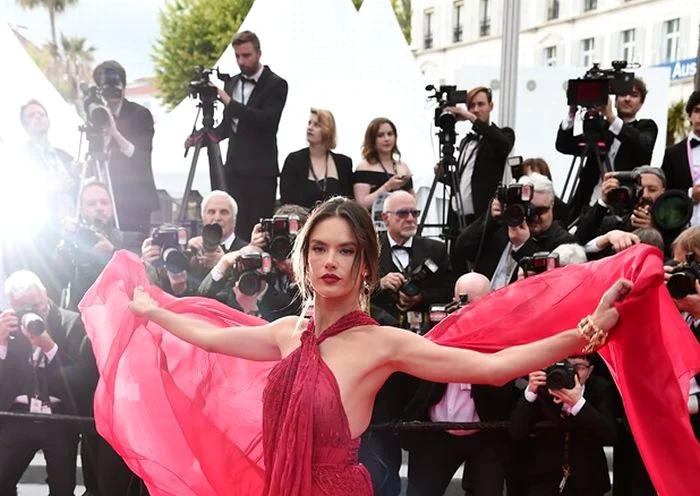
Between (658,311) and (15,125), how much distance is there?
9128 millimetres

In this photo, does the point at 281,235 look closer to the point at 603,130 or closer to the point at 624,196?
the point at 624,196

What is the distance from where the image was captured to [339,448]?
3.33 m

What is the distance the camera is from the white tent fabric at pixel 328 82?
11.7 metres

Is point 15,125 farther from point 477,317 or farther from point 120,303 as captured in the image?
point 477,317

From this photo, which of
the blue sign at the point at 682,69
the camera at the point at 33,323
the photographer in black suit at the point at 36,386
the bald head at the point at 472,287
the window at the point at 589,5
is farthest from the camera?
the window at the point at 589,5

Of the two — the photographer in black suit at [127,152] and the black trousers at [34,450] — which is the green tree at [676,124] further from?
the black trousers at [34,450]

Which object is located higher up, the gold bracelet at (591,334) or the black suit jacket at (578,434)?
the gold bracelet at (591,334)

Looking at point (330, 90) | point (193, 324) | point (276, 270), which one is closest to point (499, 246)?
point (276, 270)

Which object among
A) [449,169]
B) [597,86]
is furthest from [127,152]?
[597,86]

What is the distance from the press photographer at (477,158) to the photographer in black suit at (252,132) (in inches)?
50.1

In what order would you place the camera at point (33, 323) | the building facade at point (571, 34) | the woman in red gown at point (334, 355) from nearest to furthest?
the woman in red gown at point (334, 355)
the camera at point (33, 323)
the building facade at point (571, 34)

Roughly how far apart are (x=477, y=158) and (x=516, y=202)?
5.28ft

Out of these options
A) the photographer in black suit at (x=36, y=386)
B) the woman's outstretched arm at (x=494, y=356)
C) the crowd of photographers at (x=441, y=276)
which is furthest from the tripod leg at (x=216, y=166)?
the woman's outstretched arm at (x=494, y=356)

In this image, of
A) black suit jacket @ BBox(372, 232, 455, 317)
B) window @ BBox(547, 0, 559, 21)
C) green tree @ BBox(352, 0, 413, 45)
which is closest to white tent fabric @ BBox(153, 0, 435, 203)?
black suit jacket @ BBox(372, 232, 455, 317)
